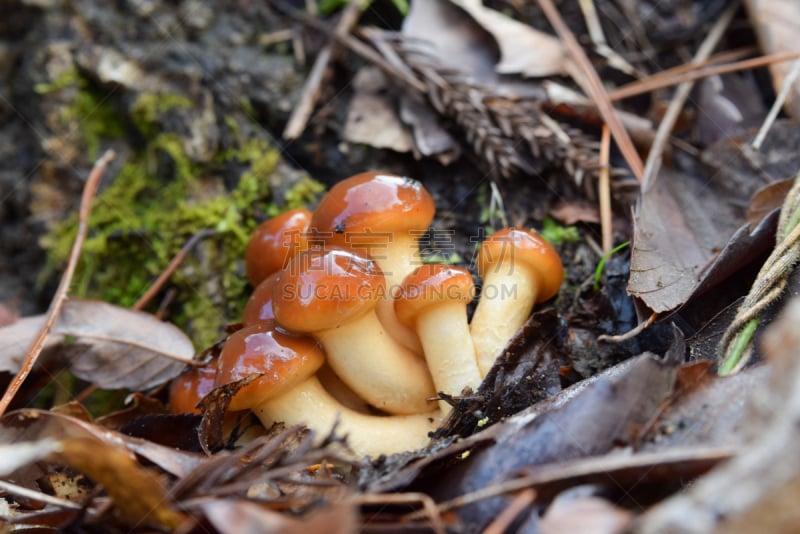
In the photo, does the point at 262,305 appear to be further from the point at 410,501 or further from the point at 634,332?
the point at 634,332

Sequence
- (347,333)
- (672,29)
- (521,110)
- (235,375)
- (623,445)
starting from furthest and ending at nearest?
(672,29), (521,110), (347,333), (235,375), (623,445)

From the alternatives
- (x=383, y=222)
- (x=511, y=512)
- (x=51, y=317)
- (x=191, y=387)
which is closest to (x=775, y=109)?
(x=383, y=222)

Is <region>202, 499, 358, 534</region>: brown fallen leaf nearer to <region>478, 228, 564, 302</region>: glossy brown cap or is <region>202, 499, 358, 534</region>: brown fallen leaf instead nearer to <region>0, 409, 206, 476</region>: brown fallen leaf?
<region>0, 409, 206, 476</region>: brown fallen leaf

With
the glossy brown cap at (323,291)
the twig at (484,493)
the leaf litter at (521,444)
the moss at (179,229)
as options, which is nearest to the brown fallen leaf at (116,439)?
the leaf litter at (521,444)

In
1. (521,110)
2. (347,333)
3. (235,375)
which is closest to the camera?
(235,375)

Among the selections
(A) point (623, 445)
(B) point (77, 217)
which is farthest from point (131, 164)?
(A) point (623, 445)

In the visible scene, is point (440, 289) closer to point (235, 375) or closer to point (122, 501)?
point (235, 375)

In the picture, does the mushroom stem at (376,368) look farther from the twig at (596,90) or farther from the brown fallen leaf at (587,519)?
the twig at (596,90)
